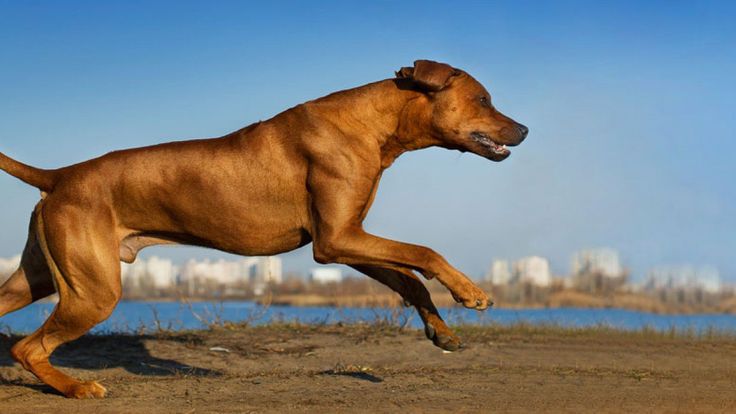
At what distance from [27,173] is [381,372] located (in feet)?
13.6

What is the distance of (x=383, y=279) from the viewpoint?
A: 8969mm

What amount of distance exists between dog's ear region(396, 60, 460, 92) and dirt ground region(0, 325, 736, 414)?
2.70 m

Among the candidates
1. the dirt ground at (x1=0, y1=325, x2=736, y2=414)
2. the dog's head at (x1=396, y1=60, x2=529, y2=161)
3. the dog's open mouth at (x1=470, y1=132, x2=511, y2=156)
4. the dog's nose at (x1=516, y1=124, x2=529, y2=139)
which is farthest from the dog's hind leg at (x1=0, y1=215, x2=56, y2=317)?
the dog's nose at (x1=516, y1=124, x2=529, y2=139)

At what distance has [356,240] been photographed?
797 cm

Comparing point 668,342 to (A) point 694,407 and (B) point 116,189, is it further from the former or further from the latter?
(B) point 116,189

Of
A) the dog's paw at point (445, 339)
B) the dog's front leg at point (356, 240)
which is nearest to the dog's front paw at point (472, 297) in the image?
the dog's front leg at point (356, 240)

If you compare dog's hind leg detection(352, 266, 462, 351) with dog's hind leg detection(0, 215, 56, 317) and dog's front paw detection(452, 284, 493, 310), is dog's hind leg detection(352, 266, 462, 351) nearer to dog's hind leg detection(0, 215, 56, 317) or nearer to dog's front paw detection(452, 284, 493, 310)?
dog's front paw detection(452, 284, 493, 310)

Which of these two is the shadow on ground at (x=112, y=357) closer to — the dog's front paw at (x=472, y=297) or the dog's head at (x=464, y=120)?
the dog's front paw at (x=472, y=297)

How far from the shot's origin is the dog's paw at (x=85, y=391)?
27.6 feet

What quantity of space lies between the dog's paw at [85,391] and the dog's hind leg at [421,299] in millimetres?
2482

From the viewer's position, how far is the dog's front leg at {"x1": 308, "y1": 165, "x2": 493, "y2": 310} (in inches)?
310

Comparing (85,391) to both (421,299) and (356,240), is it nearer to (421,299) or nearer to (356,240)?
(356,240)

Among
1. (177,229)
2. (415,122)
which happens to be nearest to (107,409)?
(177,229)

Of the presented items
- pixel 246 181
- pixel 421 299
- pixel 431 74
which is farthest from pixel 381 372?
pixel 431 74
